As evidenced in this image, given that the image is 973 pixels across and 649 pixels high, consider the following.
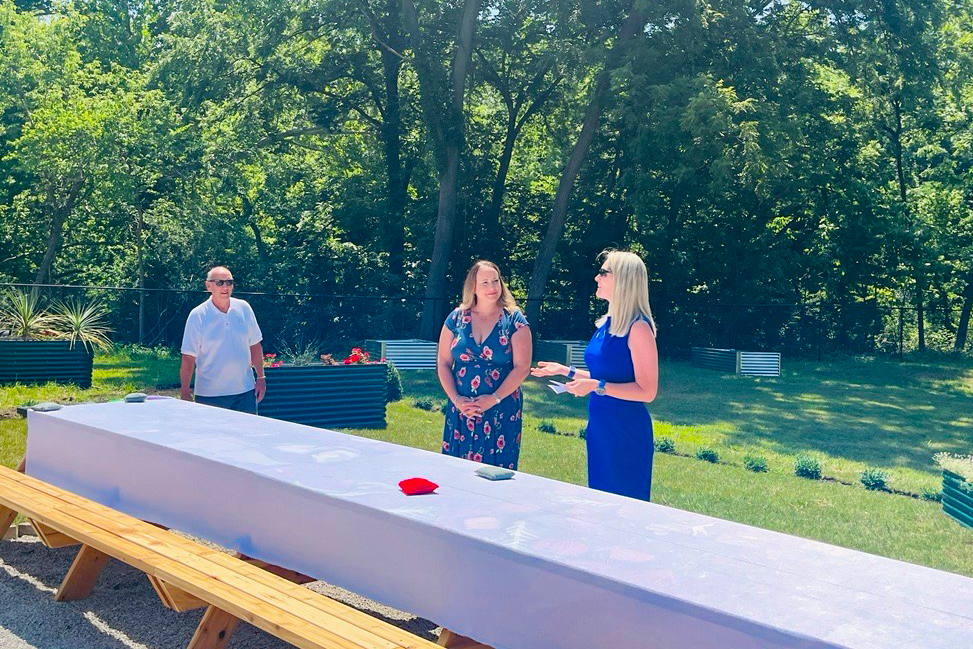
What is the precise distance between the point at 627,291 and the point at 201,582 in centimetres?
243

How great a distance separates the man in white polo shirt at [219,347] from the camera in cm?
757

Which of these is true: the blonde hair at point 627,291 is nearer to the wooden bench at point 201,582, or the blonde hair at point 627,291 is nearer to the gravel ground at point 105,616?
the gravel ground at point 105,616

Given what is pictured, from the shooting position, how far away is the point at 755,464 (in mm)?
11016

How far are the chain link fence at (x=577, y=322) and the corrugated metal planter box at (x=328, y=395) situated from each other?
10281 millimetres

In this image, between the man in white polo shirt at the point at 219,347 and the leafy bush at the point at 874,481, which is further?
the leafy bush at the point at 874,481

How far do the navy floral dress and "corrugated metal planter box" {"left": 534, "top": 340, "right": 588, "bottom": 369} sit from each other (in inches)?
720

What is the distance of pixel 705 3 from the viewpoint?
2362 centimetres

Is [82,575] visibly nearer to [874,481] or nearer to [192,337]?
[192,337]

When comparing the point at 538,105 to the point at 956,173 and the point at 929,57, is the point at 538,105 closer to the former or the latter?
the point at 929,57

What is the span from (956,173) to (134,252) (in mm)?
23935

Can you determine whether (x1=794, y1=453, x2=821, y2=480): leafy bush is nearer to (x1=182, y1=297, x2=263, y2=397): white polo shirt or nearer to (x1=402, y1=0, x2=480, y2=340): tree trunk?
(x1=182, y1=297, x2=263, y2=397): white polo shirt

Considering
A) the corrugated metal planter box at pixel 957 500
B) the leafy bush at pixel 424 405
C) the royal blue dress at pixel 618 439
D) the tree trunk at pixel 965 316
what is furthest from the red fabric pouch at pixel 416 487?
the tree trunk at pixel 965 316

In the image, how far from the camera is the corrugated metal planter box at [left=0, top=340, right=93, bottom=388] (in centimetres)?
1502

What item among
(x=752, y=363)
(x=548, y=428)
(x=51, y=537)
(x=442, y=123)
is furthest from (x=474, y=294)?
(x=442, y=123)
